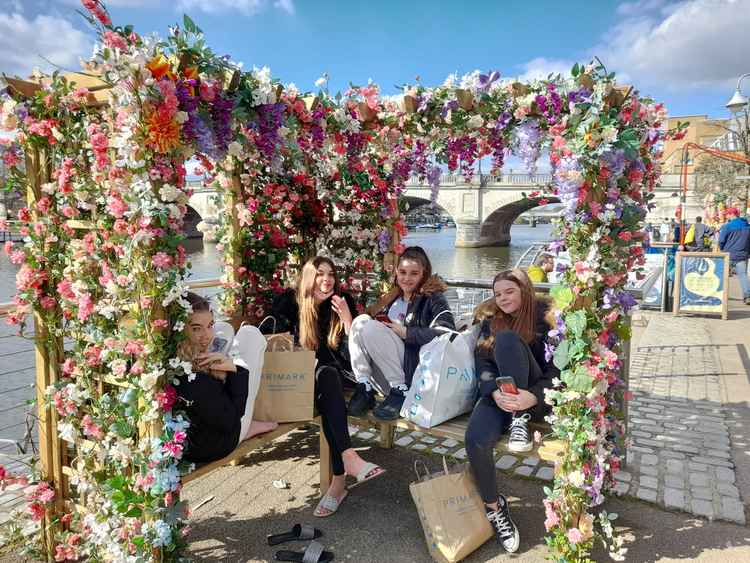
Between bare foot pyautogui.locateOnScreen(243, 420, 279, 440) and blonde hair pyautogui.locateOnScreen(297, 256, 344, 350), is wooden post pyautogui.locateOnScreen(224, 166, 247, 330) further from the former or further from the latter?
bare foot pyautogui.locateOnScreen(243, 420, 279, 440)

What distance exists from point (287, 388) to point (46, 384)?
119 centimetres

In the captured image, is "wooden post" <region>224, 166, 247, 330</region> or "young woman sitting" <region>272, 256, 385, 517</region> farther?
"wooden post" <region>224, 166, 247, 330</region>

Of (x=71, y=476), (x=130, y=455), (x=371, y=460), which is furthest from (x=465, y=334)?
(x=71, y=476)

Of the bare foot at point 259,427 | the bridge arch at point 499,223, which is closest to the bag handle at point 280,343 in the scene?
the bare foot at point 259,427

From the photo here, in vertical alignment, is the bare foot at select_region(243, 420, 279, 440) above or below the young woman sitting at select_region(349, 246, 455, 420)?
below

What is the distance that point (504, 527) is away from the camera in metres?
2.73

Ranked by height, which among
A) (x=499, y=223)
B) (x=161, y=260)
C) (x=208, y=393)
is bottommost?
(x=208, y=393)

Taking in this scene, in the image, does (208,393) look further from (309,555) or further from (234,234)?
(234,234)

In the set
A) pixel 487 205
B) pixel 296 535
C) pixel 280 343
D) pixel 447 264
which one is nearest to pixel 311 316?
pixel 280 343

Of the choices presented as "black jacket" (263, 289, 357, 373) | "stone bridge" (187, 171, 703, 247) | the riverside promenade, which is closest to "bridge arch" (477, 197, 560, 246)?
"stone bridge" (187, 171, 703, 247)

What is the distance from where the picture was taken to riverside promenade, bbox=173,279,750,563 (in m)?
2.74

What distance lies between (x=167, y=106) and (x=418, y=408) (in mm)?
1968

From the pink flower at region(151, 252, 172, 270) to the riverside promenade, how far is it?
5.05 feet

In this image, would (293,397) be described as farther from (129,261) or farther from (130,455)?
(129,261)
